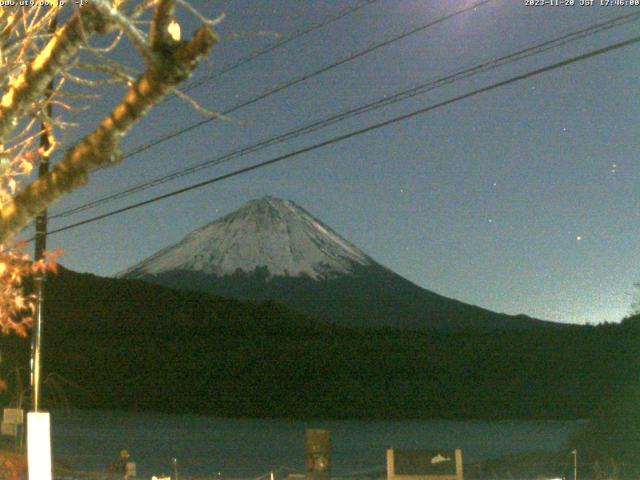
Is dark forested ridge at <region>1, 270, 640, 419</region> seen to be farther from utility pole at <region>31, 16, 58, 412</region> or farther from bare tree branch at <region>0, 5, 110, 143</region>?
bare tree branch at <region>0, 5, 110, 143</region>

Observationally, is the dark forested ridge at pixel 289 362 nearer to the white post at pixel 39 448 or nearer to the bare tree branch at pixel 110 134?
the white post at pixel 39 448

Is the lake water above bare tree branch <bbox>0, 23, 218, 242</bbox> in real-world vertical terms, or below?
below

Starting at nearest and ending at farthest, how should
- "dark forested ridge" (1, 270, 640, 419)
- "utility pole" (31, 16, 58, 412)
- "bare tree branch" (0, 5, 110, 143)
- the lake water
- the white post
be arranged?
"bare tree branch" (0, 5, 110, 143), the white post, "utility pole" (31, 16, 58, 412), the lake water, "dark forested ridge" (1, 270, 640, 419)

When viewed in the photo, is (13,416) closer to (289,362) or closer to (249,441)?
(249,441)

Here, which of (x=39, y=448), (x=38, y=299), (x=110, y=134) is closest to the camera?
(x=110, y=134)

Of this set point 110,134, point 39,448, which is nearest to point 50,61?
point 110,134

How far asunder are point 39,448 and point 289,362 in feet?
355

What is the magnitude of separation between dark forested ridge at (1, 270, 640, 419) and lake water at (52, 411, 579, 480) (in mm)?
6798

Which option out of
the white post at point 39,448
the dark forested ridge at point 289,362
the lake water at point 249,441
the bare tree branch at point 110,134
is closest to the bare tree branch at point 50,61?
the bare tree branch at point 110,134

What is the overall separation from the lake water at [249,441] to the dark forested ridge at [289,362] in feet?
22.3

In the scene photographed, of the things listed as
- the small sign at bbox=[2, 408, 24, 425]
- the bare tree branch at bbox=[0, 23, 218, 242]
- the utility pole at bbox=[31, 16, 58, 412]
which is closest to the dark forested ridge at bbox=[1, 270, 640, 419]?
the small sign at bbox=[2, 408, 24, 425]

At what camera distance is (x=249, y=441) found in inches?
2406

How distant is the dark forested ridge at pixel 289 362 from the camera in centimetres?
9838

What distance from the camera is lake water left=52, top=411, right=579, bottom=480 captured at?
3894 centimetres
